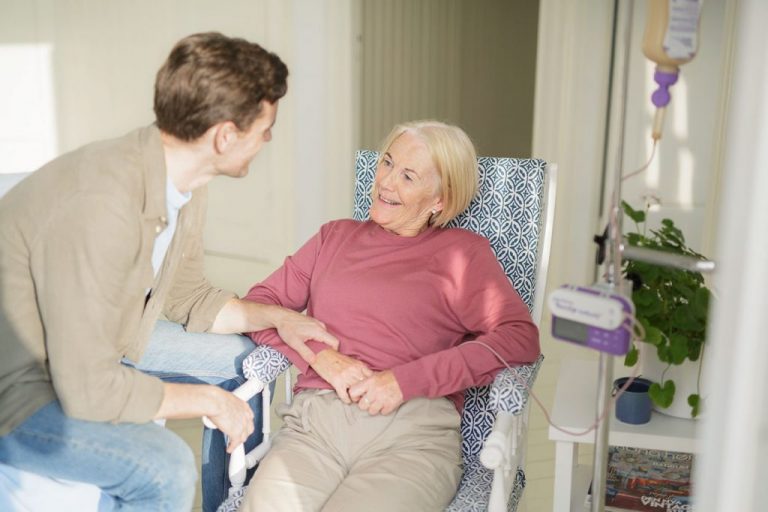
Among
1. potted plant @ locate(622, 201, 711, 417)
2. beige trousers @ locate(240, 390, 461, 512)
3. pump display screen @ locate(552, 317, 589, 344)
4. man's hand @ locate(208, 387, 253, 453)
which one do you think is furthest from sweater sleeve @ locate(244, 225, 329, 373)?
pump display screen @ locate(552, 317, 589, 344)

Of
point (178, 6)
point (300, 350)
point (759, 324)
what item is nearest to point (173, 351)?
point (300, 350)

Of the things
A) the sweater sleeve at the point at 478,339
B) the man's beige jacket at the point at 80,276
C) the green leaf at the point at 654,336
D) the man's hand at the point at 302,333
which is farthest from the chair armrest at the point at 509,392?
the man's beige jacket at the point at 80,276

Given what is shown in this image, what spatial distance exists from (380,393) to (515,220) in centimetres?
55

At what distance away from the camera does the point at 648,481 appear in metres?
1.90

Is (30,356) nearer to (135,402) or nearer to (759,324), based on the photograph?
(135,402)

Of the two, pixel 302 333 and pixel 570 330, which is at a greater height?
pixel 570 330

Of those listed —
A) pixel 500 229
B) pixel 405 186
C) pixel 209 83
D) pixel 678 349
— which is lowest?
pixel 678 349

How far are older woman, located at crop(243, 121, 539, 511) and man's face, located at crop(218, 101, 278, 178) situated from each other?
0.46m

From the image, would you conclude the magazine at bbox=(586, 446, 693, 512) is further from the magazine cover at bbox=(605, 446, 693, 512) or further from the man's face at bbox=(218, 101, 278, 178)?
the man's face at bbox=(218, 101, 278, 178)

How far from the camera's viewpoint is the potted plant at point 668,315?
5.69 ft

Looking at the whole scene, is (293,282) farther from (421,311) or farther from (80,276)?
(80,276)

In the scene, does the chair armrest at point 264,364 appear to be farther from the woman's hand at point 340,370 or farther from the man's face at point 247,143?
the man's face at point 247,143

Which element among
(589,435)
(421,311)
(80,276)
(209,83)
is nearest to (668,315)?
(589,435)

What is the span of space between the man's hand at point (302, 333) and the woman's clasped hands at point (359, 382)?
21 millimetres
